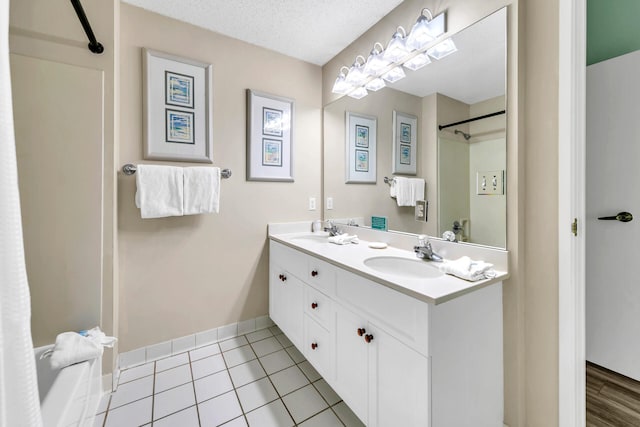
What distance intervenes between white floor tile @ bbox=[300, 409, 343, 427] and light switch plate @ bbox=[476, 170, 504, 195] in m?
1.34

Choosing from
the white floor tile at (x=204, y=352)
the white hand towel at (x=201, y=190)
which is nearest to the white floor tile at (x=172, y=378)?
the white floor tile at (x=204, y=352)

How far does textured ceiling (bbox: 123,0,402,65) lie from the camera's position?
1621 millimetres

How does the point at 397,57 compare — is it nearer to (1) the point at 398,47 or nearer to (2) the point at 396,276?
(1) the point at 398,47

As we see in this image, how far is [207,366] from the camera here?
1.70m

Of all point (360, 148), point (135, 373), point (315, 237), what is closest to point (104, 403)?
point (135, 373)

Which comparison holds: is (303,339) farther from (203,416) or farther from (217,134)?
(217,134)

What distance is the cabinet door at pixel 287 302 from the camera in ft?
5.58

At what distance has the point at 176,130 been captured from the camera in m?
1.75

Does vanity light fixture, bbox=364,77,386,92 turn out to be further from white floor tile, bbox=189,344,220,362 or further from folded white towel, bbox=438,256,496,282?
white floor tile, bbox=189,344,220,362

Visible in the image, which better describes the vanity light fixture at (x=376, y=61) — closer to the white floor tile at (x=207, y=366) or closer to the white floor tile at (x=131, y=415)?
the white floor tile at (x=207, y=366)

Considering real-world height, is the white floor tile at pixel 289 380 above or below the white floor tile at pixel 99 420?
above

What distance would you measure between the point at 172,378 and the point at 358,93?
91.5 inches

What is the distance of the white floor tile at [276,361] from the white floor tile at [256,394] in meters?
0.11

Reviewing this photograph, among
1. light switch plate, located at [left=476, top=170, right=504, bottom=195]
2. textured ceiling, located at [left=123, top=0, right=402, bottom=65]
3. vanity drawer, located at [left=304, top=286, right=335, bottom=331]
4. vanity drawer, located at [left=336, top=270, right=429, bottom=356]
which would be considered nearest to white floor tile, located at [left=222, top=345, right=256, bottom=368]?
vanity drawer, located at [left=304, top=286, right=335, bottom=331]
